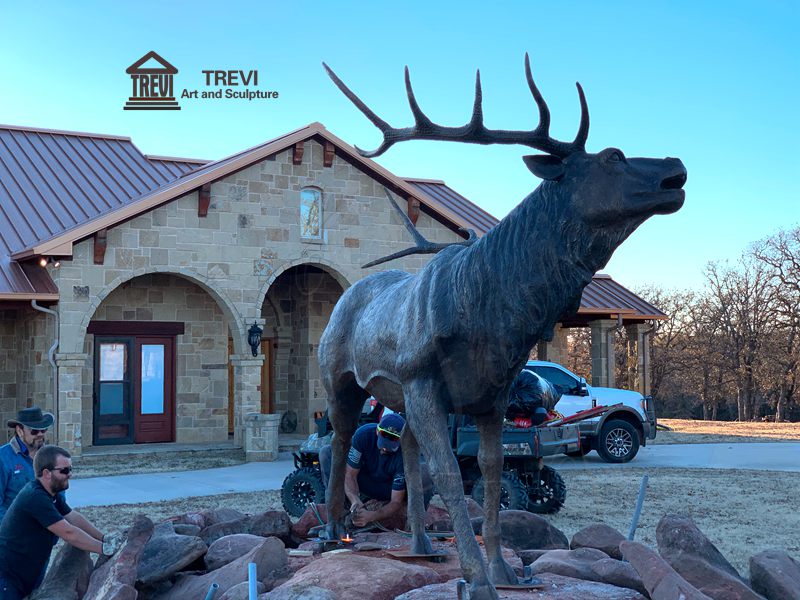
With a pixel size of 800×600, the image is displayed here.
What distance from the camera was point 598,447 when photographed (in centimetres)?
1628

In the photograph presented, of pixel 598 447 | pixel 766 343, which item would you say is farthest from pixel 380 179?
pixel 766 343

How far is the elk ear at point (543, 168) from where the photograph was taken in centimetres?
414

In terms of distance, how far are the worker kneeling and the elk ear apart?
3207 millimetres

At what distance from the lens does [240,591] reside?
196 inches

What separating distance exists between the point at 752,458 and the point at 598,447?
3.59 metres

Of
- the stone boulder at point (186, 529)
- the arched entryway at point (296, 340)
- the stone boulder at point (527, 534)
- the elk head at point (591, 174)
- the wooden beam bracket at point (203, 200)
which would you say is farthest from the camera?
the arched entryway at point (296, 340)

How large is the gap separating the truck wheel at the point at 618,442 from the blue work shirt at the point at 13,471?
11358 mm

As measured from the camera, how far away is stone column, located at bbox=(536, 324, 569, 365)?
75.1 feet

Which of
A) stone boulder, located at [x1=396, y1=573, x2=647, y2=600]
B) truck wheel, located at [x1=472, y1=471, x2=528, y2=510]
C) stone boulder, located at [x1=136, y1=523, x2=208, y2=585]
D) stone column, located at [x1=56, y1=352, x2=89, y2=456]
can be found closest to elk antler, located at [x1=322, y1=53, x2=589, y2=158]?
stone boulder, located at [x1=396, y1=573, x2=647, y2=600]

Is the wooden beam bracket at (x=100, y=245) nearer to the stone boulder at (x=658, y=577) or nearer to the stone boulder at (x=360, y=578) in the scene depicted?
the stone boulder at (x=360, y=578)

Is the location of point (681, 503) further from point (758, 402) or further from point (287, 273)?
point (758, 402)

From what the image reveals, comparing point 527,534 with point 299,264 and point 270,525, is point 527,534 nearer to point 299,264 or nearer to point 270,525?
point 270,525

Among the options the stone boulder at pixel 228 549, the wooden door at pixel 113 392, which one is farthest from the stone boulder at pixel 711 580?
the wooden door at pixel 113 392

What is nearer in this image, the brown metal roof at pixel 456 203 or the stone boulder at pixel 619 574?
the stone boulder at pixel 619 574
